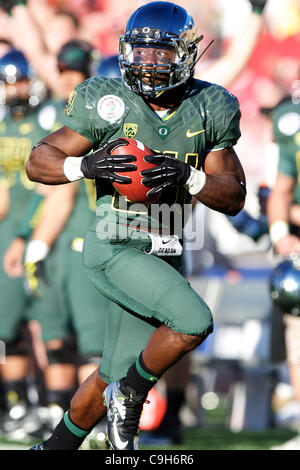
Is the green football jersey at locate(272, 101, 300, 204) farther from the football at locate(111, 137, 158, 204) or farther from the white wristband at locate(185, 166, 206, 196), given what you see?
the football at locate(111, 137, 158, 204)

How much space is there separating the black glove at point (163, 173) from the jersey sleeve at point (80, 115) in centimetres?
37

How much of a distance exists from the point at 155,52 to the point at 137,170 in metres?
0.53

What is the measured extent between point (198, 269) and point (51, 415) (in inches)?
94.8

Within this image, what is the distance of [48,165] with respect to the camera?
4109mm

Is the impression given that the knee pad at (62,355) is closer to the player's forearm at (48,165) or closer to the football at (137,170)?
the player's forearm at (48,165)

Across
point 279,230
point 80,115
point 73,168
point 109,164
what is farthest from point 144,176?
point 279,230

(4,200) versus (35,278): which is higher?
(4,200)

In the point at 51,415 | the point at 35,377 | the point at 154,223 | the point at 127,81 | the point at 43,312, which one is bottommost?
the point at 35,377

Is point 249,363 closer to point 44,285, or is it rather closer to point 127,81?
point 44,285

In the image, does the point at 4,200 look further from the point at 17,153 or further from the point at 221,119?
the point at 221,119

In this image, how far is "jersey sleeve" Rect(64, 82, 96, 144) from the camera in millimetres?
4121

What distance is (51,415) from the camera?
243 inches

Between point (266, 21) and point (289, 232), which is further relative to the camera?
point (266, 21)
